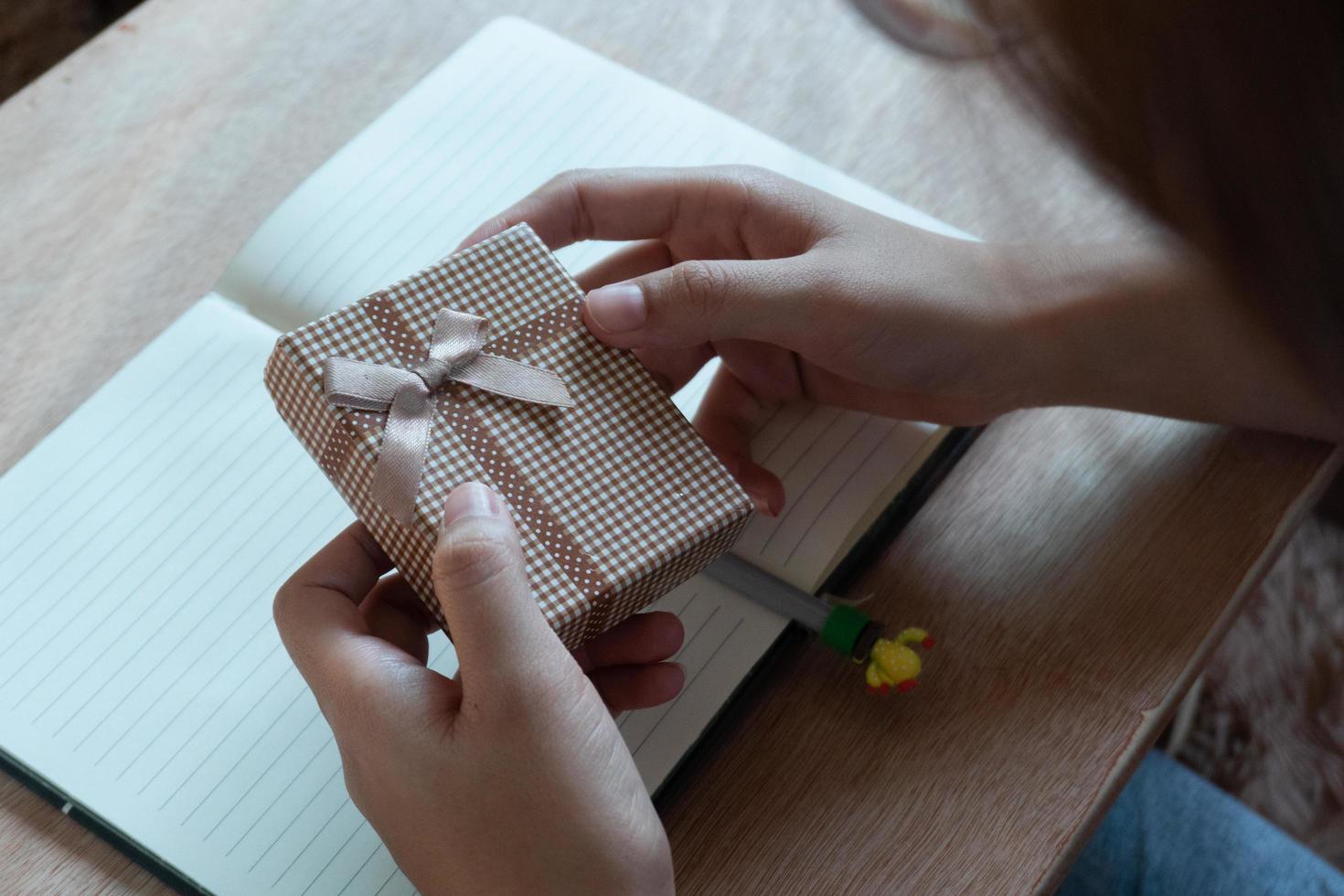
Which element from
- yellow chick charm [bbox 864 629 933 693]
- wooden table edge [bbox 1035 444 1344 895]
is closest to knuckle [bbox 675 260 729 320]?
yellow chick charm [bbox 864 629 933 693]

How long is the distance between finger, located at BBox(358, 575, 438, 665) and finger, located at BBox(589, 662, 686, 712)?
4.0 inches

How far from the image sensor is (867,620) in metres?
0.65

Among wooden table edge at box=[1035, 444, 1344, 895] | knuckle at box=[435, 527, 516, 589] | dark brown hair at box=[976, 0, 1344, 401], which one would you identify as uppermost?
dark brown hair at box=[976, 0, 1344, 401]

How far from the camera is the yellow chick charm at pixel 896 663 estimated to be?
630mm

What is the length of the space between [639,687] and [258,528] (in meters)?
0.26

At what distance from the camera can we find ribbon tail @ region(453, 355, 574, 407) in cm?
57

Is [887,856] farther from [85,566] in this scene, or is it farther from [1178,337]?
[85,566]

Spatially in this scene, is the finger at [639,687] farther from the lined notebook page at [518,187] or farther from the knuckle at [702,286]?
the knuckle at [702,286]

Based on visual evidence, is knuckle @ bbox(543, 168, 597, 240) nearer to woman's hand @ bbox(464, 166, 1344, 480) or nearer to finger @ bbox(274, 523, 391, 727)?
woman's hand @ bbox(464, 166, 1344, 480)

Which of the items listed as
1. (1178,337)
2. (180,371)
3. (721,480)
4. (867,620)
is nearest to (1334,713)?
(1178,337)

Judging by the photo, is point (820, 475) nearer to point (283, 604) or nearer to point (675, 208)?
point (675, 208)

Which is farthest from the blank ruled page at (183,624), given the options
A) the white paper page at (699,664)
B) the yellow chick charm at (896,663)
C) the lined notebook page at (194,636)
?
the yellow chick charm at (896,663)

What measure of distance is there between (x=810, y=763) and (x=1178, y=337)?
0.35m

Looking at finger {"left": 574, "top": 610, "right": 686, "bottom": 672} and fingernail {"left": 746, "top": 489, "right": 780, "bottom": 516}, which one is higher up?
finger {"left": 574, "top": 610, "right": 686, "bottom": 672}
